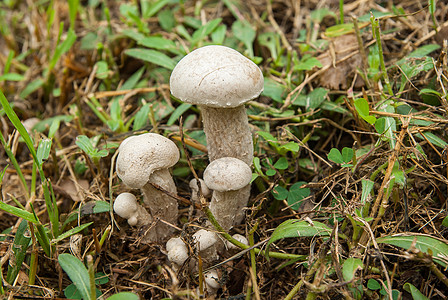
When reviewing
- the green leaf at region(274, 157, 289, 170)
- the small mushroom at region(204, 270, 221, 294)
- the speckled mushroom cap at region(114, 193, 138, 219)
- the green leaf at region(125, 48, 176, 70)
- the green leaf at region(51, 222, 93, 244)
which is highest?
the green leaf at region(125, 48, 176, 70)

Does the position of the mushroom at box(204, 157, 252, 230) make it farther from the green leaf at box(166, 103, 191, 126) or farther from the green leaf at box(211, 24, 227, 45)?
the green leaf at box(211, 24, 227, 45)

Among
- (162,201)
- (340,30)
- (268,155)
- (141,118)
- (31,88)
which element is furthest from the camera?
(31,88)

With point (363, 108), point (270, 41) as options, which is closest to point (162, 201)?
point (363, 108)

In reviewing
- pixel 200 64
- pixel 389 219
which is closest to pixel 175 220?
pixel 200 64

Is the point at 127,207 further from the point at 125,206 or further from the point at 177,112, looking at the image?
the point at 177,112

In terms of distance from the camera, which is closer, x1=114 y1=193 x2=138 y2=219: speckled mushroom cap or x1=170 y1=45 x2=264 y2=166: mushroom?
x1=170 y1=45 x2=264 y2=166: mushroom

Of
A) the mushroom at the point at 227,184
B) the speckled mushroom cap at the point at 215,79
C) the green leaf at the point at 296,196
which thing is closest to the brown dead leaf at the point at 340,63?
the green leaf at the point at 296,196

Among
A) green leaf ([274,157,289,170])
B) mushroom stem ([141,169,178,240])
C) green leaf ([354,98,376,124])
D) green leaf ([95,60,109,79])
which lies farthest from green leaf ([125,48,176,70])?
green leaf ([354,98,376,124])
